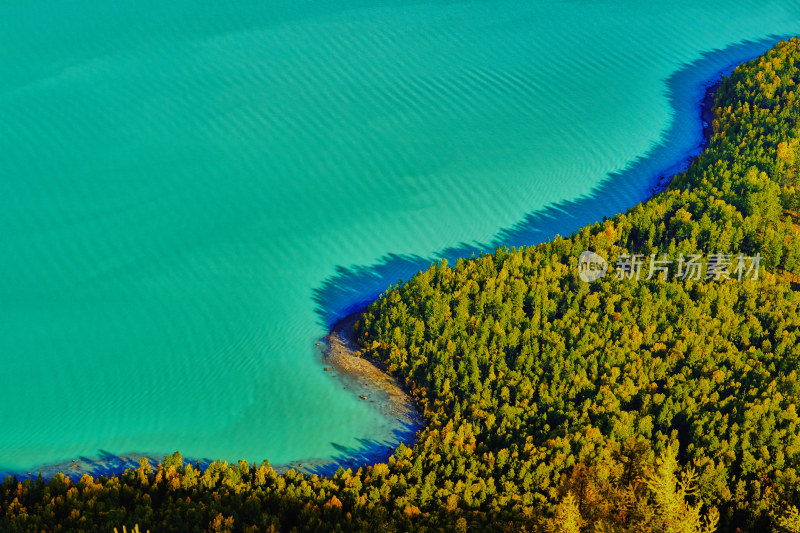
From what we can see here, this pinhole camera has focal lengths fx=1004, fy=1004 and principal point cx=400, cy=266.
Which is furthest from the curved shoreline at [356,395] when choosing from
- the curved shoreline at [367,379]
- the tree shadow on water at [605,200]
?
the tree shadow on water at [605,200]

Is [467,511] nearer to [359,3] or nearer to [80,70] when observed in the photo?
[80,70]

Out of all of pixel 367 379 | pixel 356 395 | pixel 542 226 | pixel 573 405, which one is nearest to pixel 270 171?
pixel 542 226

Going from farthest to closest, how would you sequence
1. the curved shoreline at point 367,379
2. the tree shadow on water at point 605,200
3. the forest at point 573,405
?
the tree shadow on water at point 605,200, the curved shoreline at point 367,379, the forest at point 573,405

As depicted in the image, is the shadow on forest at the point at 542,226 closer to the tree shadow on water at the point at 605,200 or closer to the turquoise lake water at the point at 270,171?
the tree shadow on water at the point at 605,200

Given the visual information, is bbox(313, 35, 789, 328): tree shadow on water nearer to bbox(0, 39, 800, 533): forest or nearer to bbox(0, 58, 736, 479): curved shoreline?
bbox(0, 58, 736, 479): curved shoreline

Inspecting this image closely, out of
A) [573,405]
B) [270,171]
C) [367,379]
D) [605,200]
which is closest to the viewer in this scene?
[573,405]

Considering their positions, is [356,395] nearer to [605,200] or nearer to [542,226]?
[542,226]
